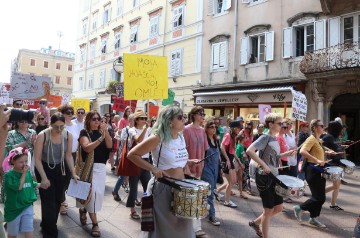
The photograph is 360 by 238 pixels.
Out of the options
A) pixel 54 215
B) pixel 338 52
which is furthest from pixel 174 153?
pixel 338 52

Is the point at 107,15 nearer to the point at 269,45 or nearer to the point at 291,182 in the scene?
the point at 269,45

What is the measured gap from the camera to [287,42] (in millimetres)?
15008

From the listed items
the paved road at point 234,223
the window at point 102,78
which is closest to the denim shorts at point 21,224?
the paved road at point 234,223

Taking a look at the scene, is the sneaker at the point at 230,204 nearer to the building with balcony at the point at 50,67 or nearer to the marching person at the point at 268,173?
the marching person at the point at 268,173

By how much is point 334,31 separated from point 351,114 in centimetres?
359

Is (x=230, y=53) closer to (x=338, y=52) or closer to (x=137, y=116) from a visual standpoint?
(x=338, y=52)

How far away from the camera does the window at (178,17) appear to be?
67.9ft

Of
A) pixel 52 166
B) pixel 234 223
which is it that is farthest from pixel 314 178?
pixel 52 166

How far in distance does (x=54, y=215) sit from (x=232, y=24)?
15.6 meters

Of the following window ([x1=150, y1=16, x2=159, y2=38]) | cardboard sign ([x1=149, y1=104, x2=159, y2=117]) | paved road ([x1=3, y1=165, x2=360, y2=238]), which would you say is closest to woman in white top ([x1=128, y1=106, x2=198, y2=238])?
paved road ([x1=3, y1=165, x2=360, y2=238])

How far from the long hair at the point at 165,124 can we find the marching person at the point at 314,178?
3.09 meters

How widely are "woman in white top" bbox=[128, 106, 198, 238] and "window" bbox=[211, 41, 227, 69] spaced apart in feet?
49.1

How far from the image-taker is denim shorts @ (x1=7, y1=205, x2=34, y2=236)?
3645mm

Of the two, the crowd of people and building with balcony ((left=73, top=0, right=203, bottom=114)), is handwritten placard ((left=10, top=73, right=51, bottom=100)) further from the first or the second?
the crowd of people
